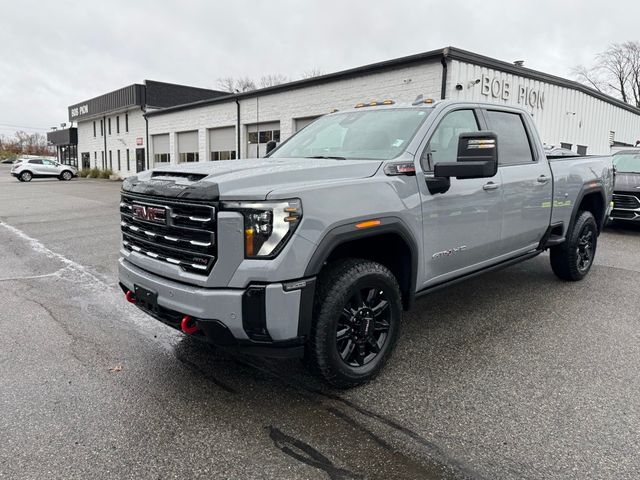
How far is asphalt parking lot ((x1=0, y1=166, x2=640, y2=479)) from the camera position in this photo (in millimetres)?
2459

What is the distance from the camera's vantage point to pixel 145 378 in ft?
11.1

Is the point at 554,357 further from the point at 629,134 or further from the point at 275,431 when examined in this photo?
the point at 629,134

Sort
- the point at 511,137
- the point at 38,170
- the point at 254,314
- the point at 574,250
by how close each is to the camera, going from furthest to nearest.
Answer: the point at 38,170 → the point at 574,250 → the point at 511,137 → the point at 254,314

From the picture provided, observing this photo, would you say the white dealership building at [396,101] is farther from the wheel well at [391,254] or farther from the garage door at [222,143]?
the wheel well at [391,254]

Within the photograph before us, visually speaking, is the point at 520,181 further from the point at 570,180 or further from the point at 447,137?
the point at 570,180

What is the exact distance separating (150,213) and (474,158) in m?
→ 2.19

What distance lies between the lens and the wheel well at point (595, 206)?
5.95 m

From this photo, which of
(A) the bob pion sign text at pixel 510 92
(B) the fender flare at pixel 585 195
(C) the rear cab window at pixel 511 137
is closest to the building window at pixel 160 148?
(A) the bob pion sign text at pixel 510 92

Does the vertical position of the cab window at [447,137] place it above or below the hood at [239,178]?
above

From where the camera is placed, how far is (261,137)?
20.7 meters

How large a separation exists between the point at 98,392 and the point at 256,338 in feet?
4.26

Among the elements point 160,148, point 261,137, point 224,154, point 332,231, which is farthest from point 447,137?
point 160,148

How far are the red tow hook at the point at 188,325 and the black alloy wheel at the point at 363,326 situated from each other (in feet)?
2.87

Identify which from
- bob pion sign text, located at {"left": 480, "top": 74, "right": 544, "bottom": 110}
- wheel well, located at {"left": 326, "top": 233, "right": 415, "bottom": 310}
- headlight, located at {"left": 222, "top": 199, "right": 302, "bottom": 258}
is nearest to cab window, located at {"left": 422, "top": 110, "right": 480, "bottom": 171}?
wheel well, located at {"left": 326, "top": 233, "right": 415, "bottom": 310}
